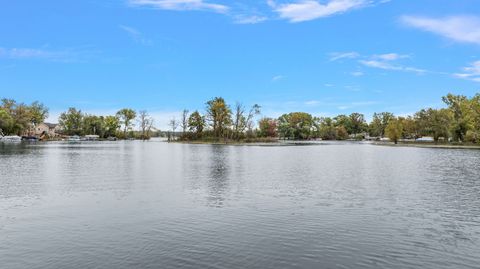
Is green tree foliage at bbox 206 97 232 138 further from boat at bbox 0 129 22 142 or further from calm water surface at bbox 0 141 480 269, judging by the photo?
calm water surface at bbox 0 141 480 269

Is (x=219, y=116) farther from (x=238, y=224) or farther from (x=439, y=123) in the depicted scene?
(x=238, y=224)

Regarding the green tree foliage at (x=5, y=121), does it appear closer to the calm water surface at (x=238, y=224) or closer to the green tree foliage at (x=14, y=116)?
the green tree foliage at (x=14, y=116)

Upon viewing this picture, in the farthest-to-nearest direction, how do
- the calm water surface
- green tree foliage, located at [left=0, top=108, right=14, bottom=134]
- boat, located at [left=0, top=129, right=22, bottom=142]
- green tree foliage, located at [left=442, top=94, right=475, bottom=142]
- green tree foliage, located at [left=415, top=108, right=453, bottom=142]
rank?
boat, located at [left=0, top=129, right=22, bottom=142] → green tree foliage, located at [left=0, top=108, right=14, bottom=134] → green tree foliage, located at [left=415, top=108, right=453, bottom=142] → green tree foliage, located at [left=442, top=94, right=475, bottom=142] → the calm water surface

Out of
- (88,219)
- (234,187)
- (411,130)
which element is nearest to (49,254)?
(88,219)

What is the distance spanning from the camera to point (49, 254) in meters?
13.8

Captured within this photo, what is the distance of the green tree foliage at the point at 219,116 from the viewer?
14950cm

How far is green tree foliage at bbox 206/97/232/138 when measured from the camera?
149500 mm

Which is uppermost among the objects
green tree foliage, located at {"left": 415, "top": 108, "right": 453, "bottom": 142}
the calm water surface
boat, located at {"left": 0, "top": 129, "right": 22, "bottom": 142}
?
green tree foliage, located at {"left": 415, "top": 108, "right": 453, "bottom": 142}

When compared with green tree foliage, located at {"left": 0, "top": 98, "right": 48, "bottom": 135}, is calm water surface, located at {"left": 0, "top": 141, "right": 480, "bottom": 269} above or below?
below

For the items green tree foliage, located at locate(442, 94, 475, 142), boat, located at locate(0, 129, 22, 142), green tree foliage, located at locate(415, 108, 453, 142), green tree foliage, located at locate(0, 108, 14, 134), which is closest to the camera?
green tree foliage, located at locate(442, 94, 475, 142)

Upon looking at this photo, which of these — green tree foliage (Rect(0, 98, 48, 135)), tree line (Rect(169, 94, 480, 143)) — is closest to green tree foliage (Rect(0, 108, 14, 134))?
green tree foliage (Rect(0, 98, 48, 135))

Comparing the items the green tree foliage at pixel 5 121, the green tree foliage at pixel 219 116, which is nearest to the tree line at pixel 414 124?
the green tree foliage at pixel 219 116

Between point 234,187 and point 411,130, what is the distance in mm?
161708

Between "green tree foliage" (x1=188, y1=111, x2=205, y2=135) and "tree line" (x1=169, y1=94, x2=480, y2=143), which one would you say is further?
"green tree foliage" (x1=188, y1=111, x2=205, y2=135)
